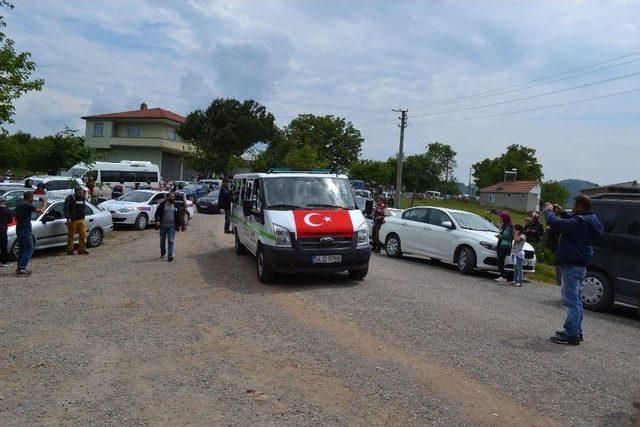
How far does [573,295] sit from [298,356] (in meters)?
3.54

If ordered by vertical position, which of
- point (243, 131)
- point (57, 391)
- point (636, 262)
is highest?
point (243, 131)

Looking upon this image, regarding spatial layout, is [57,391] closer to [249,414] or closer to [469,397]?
[249,414]

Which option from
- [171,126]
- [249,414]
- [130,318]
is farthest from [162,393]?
[171,126]

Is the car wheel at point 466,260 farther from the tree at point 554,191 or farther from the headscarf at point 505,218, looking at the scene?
the tree at point 554,191

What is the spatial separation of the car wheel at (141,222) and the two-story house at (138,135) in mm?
39030

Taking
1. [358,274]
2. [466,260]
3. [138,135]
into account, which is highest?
[138,135]

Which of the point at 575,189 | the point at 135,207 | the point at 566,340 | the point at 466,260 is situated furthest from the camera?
the point at 575,189

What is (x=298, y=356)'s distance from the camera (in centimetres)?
622

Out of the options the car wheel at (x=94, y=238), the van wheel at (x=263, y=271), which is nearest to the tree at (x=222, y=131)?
the car wheel at (x=94, y=238)

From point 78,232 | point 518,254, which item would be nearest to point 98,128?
point 78,232

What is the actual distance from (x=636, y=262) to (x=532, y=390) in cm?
556

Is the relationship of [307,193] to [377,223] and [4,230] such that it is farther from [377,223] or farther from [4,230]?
[377,223]

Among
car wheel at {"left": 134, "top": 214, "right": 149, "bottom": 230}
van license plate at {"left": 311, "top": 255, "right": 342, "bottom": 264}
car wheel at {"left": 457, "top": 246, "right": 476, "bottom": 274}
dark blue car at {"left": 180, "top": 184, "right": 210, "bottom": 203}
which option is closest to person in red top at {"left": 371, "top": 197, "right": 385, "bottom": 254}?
car wheel at {"left": 457, "top": 246, "right": 476, "bottom": 274}

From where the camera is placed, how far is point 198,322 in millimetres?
7688
